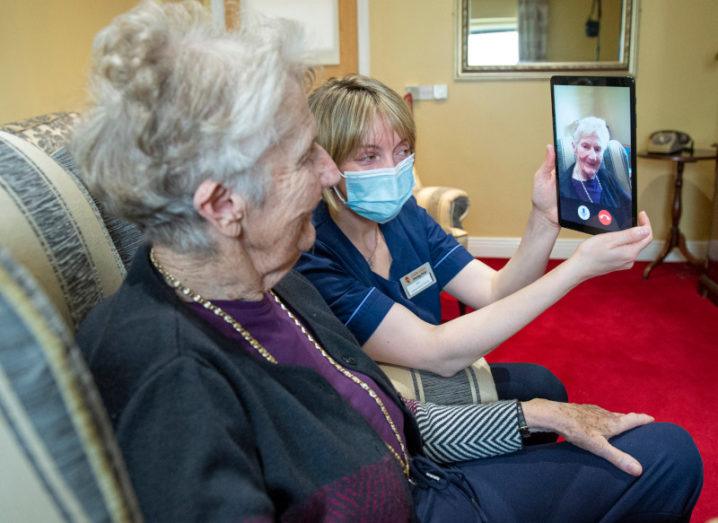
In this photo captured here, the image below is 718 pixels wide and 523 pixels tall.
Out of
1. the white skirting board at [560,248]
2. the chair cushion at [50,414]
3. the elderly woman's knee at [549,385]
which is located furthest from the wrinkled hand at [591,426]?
the white skirting board at [560,248]

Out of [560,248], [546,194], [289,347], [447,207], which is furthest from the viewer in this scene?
[560,248]

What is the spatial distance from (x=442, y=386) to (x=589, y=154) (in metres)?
0.52

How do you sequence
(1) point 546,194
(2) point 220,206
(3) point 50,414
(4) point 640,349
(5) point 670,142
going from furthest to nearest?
(5) point 670,142 < (4) point 640,349 < (1) point 546,194 < (2) point 220,206 < (3) point 50,414

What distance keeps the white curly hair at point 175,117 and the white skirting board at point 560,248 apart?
333 centimetres

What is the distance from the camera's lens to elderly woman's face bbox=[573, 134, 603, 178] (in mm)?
1111

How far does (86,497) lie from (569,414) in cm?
89

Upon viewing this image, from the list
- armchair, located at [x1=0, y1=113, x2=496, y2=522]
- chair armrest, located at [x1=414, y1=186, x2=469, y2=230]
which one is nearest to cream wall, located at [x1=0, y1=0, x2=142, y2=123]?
chair armrest, located at [x1=414, y1=186, x2=469, y2=230]

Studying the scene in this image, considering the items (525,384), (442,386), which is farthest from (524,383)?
(442,386)

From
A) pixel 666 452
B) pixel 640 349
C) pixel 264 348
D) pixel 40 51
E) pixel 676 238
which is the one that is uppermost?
pixel 40 51

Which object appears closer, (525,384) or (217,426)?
(217,426)

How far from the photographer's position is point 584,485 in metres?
1.06

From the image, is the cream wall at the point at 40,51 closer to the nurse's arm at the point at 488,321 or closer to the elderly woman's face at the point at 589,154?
the nurse's arm at the point at 488,321

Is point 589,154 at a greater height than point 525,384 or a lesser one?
greater

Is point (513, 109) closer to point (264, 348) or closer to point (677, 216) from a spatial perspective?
point (677, 216)
